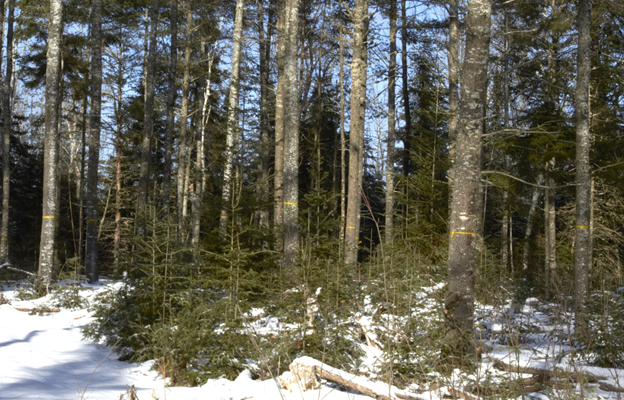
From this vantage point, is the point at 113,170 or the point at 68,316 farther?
the point at 113,170

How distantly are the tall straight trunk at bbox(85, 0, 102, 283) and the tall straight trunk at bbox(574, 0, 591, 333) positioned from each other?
11845 mm

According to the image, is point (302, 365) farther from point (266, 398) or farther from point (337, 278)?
point (337, 278)

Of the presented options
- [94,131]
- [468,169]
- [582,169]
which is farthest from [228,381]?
[94,131]

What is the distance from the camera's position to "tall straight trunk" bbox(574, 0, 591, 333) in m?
8.79

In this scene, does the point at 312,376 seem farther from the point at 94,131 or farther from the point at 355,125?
the point at 94,131

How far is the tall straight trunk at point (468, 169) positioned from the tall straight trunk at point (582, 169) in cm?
365

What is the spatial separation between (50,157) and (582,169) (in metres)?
11.4

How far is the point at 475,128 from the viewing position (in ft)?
21.0

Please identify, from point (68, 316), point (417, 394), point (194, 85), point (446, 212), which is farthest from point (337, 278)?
point (194, 85)

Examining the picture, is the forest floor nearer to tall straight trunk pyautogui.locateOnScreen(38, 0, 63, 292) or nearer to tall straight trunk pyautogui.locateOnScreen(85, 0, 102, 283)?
tall straight trunk pyautogui.locateOnScreen(38, 0, 63, 292)

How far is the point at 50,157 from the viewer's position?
36.9 feet

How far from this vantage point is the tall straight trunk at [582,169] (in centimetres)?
879

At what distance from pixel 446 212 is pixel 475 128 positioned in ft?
24.1

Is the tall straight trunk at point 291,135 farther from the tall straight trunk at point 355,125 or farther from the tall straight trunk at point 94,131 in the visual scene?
the tall straight trunk at point 94,131
